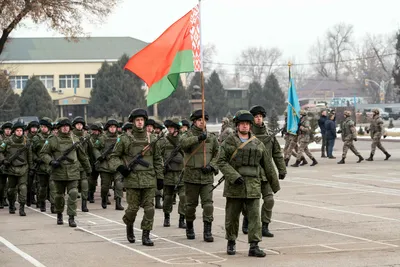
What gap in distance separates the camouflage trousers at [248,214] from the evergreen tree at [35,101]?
214 ft

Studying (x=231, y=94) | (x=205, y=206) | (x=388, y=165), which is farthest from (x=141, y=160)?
(x=231, y=94)

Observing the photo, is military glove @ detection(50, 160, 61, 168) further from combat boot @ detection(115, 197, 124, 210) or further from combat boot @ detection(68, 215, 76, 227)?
combat boot @ detection(115, 197, 124, 210)

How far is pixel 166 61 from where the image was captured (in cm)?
1262

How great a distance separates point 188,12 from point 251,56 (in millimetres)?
132963

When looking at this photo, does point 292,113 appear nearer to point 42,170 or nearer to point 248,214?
point 42,170

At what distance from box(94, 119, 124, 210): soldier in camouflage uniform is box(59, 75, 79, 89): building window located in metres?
79.2

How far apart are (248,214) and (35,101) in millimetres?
66609

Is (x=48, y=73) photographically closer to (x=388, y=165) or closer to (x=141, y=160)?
(x=388, y=165)

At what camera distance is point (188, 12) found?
12.9 m

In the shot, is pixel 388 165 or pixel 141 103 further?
pixel 141 103

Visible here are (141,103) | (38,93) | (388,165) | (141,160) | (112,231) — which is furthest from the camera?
(141,103)

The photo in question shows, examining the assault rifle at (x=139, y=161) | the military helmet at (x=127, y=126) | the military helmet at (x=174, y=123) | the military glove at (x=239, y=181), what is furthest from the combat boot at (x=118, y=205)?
the military glove at (x=239, y=181)

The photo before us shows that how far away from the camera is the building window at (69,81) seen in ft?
317

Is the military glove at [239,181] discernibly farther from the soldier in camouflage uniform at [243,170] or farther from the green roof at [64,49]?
the green roof at [64,49]
